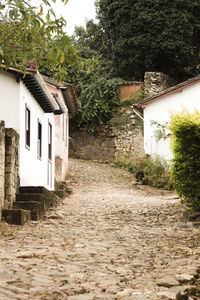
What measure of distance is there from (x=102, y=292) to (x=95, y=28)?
112 ft

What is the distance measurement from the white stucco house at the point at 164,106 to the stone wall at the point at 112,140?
5.23m

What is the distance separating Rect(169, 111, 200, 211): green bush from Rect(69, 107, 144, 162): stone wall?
61.3 feet

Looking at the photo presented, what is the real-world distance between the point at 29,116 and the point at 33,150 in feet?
3.63

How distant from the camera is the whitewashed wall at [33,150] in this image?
1438cm

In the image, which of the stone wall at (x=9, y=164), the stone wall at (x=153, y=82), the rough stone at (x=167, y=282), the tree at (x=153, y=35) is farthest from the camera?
the tree at (x=153, y=35)

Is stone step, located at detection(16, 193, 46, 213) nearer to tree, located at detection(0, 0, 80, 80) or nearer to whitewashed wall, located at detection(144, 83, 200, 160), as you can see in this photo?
tree, located at detection(0, 0, 80, 80)

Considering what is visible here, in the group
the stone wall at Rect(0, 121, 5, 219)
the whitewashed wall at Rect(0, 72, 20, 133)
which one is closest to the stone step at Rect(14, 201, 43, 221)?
the stone wall at Rect(0, 121, 5, 219)

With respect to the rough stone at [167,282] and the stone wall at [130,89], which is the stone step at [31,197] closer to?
the rough stone at [167,282]

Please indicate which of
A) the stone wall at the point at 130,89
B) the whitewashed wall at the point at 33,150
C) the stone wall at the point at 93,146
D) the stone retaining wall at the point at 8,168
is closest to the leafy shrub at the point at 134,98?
the stone wall at the point at 130,89

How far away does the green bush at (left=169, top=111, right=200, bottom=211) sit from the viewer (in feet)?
40.3

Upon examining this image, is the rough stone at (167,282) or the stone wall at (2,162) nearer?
the rough stone at (167,282)

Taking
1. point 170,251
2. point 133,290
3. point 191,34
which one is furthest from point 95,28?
point 133,290

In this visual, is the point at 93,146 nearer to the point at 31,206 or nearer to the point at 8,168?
the point at 31,206

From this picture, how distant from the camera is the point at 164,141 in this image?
24.8 meters
